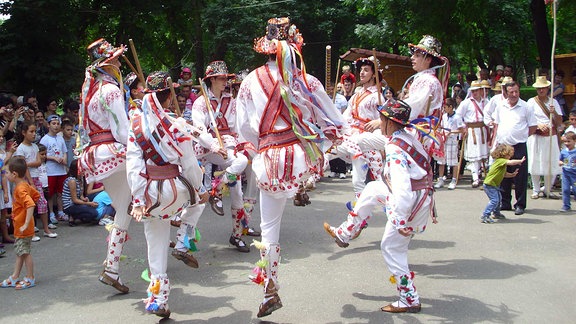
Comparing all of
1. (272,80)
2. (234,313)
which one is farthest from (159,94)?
(234,313)

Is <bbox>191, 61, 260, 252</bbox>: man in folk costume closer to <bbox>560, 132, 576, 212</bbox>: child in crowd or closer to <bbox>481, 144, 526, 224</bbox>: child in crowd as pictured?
<bbox>481, 144, 526, 224</bbox>: child in crowd

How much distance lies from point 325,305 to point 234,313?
0.80 metres

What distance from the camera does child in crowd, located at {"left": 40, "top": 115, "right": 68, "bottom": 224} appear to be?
9.16m

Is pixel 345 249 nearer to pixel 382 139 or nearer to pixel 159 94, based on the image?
pixel 382 139

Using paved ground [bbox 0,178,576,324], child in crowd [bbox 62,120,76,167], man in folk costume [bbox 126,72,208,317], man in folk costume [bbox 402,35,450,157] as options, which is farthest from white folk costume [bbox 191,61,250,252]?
child in crowd [bbox 62,120,76,167]

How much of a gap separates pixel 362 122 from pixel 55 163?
4.95 metres

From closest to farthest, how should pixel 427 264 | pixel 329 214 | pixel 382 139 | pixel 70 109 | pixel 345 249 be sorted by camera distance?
pixel 382 139
pixel 427 264
pixel 345 249
pixel 329 214
pixel 70 109

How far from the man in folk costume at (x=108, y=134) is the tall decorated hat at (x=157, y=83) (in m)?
0.96

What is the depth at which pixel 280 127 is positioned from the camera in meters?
4.96

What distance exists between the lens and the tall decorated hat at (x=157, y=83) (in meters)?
4.98

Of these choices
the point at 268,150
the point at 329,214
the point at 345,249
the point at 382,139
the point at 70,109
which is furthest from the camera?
the point at 70,109

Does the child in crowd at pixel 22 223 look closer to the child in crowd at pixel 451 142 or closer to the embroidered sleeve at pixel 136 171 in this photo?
the embroidered sleeve at pixel 136 171

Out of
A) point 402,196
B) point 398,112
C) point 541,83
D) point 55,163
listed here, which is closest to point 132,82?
point 55,163

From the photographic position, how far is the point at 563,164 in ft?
31.8
